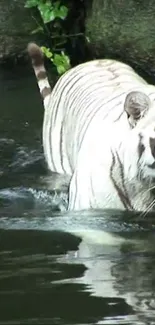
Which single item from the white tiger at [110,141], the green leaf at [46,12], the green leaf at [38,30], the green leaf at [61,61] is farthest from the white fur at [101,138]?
the green leaf at [38,30]

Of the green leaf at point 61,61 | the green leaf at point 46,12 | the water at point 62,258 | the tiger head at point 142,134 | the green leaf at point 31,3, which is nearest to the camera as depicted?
the water at point 62,258

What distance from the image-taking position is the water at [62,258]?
295 cm

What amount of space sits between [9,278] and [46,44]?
19.2ft

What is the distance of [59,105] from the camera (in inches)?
209

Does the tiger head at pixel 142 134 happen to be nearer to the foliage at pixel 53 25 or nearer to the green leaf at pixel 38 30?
the foliage at pixel 53 25

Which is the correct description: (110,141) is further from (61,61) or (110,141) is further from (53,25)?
(53,25)

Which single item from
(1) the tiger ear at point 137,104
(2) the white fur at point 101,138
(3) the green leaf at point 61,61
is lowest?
(3) the green leaf at point 61,61

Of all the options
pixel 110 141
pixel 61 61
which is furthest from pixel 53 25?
pixel 110 141

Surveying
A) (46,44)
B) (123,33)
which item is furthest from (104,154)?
(46,44)

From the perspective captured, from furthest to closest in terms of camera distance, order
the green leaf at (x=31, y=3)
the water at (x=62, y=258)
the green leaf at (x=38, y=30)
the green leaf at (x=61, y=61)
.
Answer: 1. the green leaf at (x=38, y=30)
2. the green leaf at (x=31, y=3)
3. the green leaf at (x=61, y=61)
4. the water at (x=62, y=258)

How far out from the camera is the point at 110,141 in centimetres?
402

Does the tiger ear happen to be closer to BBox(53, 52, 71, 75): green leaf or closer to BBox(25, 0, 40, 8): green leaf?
BBox(53, 52, 71, 75): green leaf

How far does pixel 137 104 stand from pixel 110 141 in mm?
258

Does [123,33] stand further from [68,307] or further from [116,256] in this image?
[68,307]
